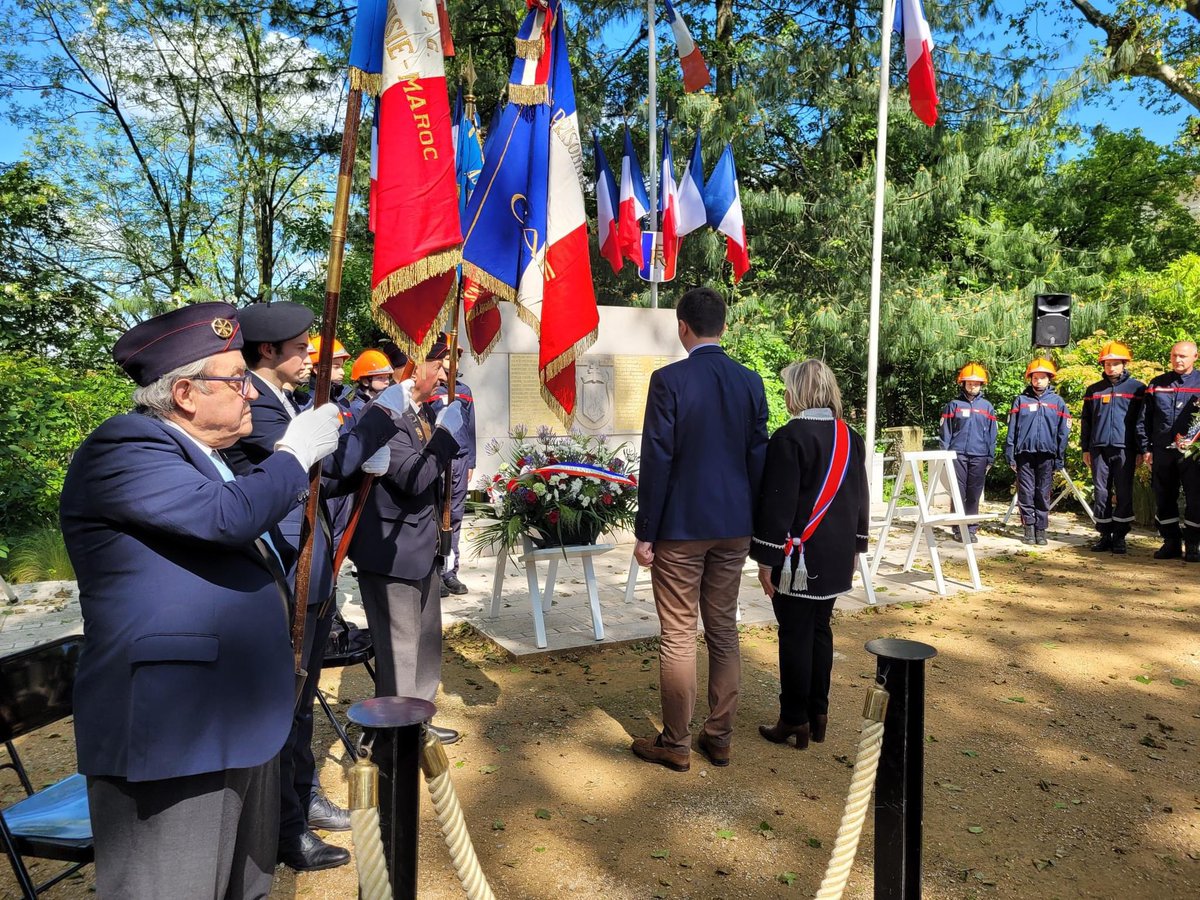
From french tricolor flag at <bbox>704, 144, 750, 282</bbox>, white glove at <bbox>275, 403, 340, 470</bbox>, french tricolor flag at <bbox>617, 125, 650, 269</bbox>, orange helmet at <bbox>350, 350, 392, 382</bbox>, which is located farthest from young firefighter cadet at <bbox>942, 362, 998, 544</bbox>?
white glove at <bbox>275, 403, 340, 470</bbox>

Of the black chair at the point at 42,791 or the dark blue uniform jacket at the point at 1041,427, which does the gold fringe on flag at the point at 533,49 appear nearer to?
the black chair at the point at 42,791

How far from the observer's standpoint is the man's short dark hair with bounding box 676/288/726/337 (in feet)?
13.1

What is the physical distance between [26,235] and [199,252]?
11.1 ft

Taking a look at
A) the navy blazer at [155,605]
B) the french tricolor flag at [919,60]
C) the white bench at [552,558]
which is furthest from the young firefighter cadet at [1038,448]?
the navy blazer at [155,605]

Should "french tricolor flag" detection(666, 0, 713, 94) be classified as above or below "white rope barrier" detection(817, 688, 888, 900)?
above

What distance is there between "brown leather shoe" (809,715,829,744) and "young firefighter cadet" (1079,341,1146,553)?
734cm

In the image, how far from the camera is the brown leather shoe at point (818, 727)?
4.44 meters

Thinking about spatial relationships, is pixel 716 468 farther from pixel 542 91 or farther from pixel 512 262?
pixel 542 91

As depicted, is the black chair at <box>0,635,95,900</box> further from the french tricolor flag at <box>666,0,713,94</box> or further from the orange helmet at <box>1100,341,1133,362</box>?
the orange helmet at <box>1100,341,1133,362</box>

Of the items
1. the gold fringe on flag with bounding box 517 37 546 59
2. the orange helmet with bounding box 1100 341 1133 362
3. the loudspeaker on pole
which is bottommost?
the orange helmet with bounding box 1100 341 1133 362

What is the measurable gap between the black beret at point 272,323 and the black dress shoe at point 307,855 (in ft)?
6.13

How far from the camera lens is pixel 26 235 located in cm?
1703

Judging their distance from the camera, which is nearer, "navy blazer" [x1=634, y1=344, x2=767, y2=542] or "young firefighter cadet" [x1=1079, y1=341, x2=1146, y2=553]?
"navy blazer" [x1=634, y1=344, x2=767, y2=542]

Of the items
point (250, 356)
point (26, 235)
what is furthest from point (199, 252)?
point (250, 356)
